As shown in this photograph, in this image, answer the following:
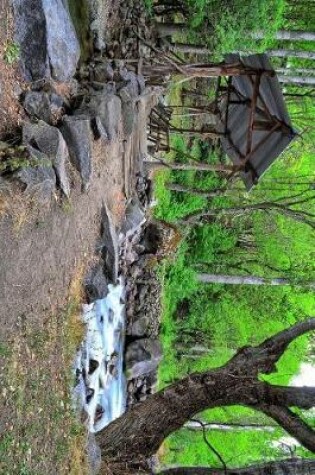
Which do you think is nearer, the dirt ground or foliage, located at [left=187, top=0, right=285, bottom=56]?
the dirt ground

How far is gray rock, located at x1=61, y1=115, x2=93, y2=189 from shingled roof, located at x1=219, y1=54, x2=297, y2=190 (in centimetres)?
253

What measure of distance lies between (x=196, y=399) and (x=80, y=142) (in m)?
3.60

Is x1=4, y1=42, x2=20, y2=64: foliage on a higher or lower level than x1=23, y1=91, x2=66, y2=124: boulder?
higher

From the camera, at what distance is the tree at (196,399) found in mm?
5559

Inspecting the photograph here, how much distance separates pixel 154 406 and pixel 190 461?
12573 millimetres

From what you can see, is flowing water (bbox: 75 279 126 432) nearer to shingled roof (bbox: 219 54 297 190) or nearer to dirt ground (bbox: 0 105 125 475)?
dirt ground (bbox: 0 105 125 475)

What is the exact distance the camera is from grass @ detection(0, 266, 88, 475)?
518 centimetres

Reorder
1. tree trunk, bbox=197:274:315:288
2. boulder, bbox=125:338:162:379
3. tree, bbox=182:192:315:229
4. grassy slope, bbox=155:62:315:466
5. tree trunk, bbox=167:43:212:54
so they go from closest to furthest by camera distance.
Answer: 1. boulder, bbox=125:338:162:379
2. tree, bbox=182:192:315:229
3. tree trunk, bbox=167:43:212:54
4. tree trunk, bbox=197:274:315:288
5. grassy slope, bbox=155:62:315:466

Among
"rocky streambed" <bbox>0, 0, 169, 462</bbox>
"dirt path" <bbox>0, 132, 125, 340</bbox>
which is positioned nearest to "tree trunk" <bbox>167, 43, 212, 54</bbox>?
"rocky streambed" <bbox>0, 0, 169, 462</bbox>

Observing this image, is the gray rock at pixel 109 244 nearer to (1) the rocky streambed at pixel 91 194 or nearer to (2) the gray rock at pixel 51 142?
(1) the rocky streambed at pixel 91 194

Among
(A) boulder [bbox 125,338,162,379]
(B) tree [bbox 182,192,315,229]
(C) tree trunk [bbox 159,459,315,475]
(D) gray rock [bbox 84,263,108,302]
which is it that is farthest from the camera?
(B) tree [bbox 182,192,315,229]

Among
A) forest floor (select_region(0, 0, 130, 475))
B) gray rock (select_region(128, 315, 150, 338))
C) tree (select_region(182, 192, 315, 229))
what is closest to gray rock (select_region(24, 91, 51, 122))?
forest floor (select_region(0, 0, 130, 475))

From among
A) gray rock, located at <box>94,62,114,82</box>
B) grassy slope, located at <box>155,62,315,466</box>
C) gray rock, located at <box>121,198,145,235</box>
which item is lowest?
grassy slope, located at <box>155,62,315,466</box>

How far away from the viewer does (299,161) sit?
56.0 ft
